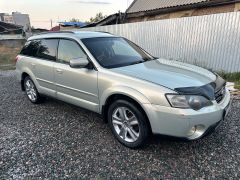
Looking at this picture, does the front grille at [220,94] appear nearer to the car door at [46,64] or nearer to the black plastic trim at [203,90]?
the black plastic trim at [203,90]

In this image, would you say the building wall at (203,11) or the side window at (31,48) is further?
the building wall at (203,11)

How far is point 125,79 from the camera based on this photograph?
317 cm

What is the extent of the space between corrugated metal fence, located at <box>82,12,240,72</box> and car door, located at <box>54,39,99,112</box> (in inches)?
215

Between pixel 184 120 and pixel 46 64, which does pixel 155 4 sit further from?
pixel 184 120

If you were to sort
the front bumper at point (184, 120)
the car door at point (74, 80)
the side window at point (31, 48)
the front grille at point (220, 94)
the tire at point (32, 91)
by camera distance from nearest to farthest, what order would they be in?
1. the front bumper at point (184, 120)
2. the front grille at point (220, 94)
3. the car door at point (74, 80)
4. the side window at point (31, 48)
5. the tire at point (32, 91)

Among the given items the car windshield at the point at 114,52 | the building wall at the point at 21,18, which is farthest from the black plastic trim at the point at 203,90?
the building wall at the point at 21,18

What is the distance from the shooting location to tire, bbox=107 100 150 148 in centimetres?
304

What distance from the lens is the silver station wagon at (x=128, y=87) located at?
2.78 meters

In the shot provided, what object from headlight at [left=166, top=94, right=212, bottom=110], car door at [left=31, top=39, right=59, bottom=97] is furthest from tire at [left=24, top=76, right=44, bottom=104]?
headlight at [left=166, top=94, right=212, bottom=110]

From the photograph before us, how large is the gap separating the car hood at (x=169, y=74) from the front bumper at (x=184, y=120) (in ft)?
1.09

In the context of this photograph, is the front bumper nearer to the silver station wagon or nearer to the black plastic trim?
the silver station wagon

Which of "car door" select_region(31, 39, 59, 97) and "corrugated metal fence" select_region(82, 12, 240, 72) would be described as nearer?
"car door" select_region(31, 39, 59, 97)

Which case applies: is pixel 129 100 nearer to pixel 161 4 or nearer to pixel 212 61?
pixel 212 61

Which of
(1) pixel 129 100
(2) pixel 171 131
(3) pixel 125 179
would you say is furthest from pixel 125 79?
(3) pixel 125 179
